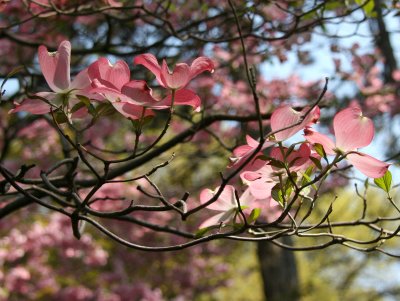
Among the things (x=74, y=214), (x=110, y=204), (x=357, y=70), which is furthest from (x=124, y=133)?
(x=74, y=214)

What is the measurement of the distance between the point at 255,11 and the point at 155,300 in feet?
12.6

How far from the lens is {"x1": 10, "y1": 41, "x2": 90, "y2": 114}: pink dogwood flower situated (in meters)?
0.88

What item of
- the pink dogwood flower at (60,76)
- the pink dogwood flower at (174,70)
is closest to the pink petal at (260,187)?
the pink dogwood flower at (174,70)

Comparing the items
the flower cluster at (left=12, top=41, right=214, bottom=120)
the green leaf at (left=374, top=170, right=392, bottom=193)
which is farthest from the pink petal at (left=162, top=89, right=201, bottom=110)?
the green leaf at (left=374, top=170, right=392, bottom=193)

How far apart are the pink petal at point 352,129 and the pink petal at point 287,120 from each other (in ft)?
0.14

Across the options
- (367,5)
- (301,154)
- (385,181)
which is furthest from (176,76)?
(367,5)

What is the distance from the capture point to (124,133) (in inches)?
249

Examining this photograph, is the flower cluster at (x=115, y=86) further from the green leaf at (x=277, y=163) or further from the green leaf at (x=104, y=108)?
the green leaf at (x=277, y=163)

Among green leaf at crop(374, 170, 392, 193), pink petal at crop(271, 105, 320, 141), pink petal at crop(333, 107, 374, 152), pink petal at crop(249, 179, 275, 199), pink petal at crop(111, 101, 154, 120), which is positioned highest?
pink petal at crop(111, 101, 154, 120)

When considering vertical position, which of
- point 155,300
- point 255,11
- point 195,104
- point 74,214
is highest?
point 255,11

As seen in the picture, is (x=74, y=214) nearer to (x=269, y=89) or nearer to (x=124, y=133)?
(x=269, y=89)

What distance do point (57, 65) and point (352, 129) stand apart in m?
A: 0.46

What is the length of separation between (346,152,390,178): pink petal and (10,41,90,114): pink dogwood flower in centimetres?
42

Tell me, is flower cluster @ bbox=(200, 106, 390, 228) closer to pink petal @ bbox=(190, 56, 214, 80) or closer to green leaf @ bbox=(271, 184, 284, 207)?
green leaf @ bbox=(271, 184, 284, 207)
